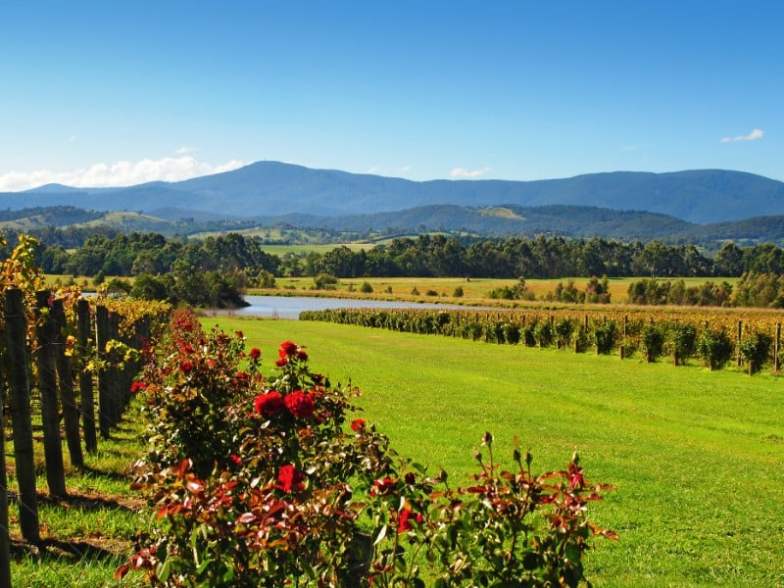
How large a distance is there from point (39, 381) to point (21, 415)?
1.69 meters

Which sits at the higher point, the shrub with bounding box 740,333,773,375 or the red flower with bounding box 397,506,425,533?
the red flower with bounding box 397,506,425,533

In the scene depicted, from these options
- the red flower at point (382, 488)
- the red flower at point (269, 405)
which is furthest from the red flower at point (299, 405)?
the red flower at point (382, 488)

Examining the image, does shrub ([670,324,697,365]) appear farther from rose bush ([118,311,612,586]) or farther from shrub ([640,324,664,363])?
rose bush ([118,311,612,586])

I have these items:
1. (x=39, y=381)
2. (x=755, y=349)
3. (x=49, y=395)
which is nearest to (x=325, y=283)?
(x=755, y=349)

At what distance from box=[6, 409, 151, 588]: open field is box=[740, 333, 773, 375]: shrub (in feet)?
86.4

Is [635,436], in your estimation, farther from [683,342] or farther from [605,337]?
[605,337]

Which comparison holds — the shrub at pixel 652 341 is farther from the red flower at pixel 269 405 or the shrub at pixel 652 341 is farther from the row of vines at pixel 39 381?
the red flower at pixel 269 405

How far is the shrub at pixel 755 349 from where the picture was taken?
30.2 metres

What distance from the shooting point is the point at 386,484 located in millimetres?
3332

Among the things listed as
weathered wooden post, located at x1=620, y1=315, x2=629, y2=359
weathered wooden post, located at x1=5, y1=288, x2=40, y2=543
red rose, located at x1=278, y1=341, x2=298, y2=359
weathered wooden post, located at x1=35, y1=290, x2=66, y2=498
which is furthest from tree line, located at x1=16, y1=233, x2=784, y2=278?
red rose, located at x1=278, y1=341, x2=298, y2=359

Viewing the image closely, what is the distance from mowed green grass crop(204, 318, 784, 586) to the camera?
7843 millimetres

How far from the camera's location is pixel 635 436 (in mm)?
15664

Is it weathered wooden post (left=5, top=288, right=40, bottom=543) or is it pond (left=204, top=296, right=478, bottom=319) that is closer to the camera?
weathered wooden post (left=5, top=288, right=40, bottom=543)

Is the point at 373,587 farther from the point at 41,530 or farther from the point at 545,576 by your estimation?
the point at 41,530
